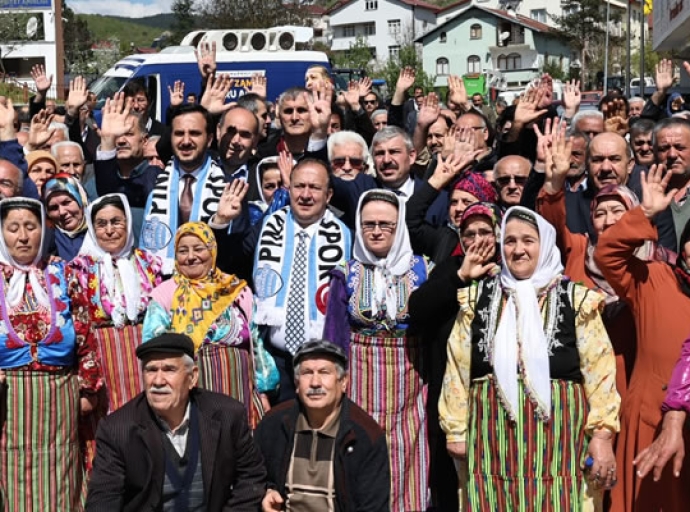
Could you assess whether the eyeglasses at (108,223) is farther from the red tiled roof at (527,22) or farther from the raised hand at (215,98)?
the red tiled roof at (527,22)

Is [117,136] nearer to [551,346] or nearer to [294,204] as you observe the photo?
[294,204]

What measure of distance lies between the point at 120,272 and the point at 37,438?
0.96 m

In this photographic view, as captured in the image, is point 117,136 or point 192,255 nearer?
point 192,255

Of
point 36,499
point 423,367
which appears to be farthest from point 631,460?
point 36,499

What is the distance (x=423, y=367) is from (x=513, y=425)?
86 cm

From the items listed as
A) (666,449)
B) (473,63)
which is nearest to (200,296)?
(666,449)

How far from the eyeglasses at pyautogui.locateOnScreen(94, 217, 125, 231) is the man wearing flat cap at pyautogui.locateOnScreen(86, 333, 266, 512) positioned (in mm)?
1220

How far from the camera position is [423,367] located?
5.77 m

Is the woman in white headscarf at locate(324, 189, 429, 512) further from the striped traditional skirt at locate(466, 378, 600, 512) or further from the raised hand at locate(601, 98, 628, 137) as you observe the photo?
the raised hand at locate(601, 98, 628, 137)

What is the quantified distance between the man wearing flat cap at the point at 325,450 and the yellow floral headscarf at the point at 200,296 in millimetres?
895

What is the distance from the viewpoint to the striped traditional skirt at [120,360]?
582 centimetres

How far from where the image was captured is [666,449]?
4594 mm

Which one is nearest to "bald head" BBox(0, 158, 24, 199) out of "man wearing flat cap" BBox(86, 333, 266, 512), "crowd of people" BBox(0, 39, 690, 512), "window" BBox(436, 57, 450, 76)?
"crowd of people" BBox(0, 39, 690, 512)

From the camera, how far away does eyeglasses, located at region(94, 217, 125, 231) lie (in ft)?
19.4
